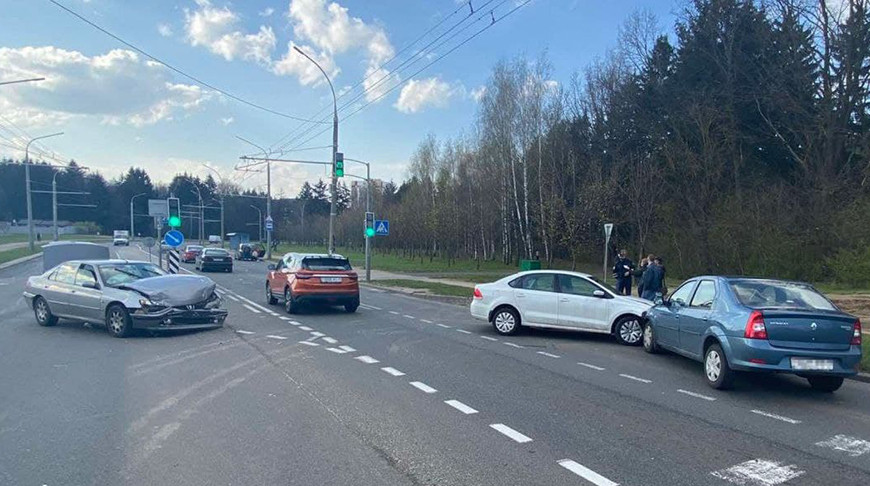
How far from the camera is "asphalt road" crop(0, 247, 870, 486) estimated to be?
4980 mm

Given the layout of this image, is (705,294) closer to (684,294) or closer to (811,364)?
(684,294)

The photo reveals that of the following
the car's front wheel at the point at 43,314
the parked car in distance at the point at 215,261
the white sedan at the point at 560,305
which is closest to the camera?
the white sedan at the point at 560,305

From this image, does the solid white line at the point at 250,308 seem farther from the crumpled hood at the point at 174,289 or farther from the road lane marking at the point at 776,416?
the road lane marking at the point at 776,416

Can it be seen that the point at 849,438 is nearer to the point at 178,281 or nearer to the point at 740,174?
the point at 178,281

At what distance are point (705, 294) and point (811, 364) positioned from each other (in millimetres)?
1841

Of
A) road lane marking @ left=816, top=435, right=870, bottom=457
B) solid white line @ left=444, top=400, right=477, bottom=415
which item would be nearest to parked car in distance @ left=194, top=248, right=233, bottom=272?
solid white line @ left=444, top=400, right=477, bottom=415

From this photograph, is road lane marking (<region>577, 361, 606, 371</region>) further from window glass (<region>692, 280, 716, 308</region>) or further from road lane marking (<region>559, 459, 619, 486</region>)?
road lane marking (<region>559, 459, 619, 486</region>)

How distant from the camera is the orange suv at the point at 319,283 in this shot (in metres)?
16.5

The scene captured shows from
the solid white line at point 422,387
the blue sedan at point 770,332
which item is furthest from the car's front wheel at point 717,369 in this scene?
the solid white line at point 422,387

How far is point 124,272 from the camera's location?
520 inches

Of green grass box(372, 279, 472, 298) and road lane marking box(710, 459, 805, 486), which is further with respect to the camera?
green grass box(372, 279, 472, 298)

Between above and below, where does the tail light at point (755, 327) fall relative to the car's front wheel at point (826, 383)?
above

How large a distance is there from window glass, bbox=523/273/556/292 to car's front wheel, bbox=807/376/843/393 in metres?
5.32

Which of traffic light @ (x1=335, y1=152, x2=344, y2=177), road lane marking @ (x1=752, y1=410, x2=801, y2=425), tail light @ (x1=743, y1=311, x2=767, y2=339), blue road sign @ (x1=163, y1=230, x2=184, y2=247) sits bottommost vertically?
road lane marking @ (x1=752, y1=410, x2=801, y2=425)
